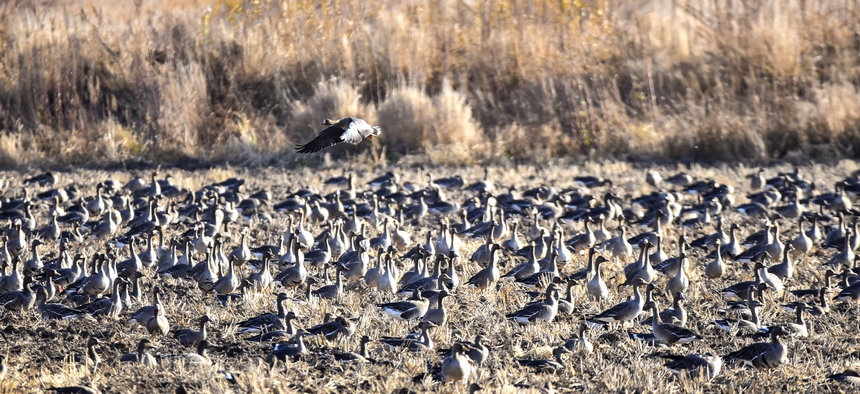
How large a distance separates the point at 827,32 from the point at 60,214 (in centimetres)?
1536

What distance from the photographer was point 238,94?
68.5 ft

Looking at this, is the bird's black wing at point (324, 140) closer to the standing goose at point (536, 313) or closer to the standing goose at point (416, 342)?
the standing goose at point (536, 313)

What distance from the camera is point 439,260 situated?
10.4 m

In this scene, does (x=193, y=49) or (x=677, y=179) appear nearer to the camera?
(x=677, y=179)

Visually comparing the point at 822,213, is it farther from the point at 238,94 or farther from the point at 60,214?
the point at 238,94

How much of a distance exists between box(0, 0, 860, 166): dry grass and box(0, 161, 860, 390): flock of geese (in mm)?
2447

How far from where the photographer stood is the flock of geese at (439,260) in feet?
27.0

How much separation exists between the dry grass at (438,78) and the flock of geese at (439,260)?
2447 millimetres

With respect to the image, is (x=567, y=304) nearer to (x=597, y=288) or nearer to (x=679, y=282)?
(x=597, y=288)

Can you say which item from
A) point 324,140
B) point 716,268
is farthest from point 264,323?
point 716,268

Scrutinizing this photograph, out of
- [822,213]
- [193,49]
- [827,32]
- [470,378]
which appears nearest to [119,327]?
[470,378]

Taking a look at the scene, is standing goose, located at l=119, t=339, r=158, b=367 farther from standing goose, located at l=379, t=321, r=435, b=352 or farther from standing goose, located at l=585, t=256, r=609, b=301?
standing goose, located at l=585, t=256, r=609, b=301

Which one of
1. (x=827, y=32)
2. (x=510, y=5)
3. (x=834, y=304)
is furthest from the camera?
(x=510, y=5)

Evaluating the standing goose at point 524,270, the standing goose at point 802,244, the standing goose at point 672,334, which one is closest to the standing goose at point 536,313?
the standing goose at point 672,334
